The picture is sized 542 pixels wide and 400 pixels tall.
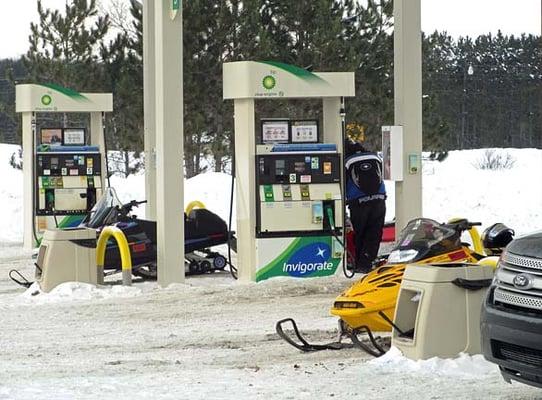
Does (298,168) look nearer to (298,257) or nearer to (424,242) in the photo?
(298,257)

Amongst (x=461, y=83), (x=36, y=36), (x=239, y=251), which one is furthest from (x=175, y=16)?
(x=461, y=83)

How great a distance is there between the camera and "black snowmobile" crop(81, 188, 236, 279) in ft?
45.8

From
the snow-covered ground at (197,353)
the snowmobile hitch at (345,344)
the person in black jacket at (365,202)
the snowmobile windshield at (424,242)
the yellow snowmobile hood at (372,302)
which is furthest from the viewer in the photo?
the person in black jacket at (365,202)

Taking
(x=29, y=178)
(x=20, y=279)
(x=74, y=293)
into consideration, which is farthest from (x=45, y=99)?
(x=74, y=293)

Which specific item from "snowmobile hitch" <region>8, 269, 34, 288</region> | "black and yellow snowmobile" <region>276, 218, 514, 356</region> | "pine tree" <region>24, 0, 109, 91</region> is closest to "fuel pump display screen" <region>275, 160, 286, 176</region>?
"snowmobile hitch" <region>8, 269, 34, 288</region>

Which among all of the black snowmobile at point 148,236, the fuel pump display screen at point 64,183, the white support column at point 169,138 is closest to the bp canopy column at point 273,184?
the black snowmobile at point 148,236

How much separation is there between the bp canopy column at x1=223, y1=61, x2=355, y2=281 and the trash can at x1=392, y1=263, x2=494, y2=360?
5.65 meters

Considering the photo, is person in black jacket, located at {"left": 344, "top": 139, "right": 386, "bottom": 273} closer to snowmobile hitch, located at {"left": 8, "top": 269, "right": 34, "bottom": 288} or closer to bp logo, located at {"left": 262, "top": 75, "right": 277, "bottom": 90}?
bp logo, located at {"left": 262, "top": 75, "right": 277, "bottom": 90}

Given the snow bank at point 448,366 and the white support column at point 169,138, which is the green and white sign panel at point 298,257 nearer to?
the white support column at point 169,138

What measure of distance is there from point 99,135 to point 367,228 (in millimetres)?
7627

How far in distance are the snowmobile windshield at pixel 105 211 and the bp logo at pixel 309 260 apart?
254cm

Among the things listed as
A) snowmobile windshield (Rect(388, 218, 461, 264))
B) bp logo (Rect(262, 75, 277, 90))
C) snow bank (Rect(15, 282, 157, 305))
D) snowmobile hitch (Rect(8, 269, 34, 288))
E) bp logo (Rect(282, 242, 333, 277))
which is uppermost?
bp logo (Rect(262, 75, 277, 90))

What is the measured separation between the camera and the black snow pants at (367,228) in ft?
45.3

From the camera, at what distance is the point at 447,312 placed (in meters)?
7.70
